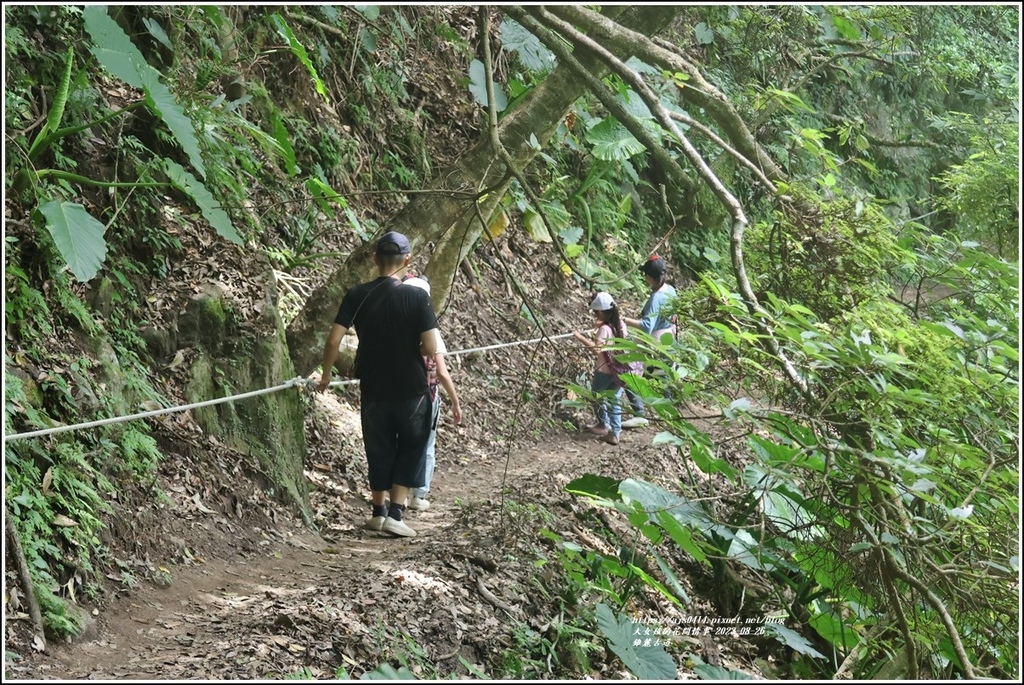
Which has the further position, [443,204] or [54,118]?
[443,204]

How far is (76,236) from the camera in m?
3.82

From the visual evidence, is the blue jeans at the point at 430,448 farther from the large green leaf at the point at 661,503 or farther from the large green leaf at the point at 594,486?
the large green leaf at the point at 661,503

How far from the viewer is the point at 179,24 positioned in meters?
5.84

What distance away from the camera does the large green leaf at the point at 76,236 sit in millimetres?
3742

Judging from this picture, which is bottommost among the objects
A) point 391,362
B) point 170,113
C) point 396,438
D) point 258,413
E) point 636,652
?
point 636,652

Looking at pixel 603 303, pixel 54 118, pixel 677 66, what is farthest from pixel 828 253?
pixel 54 118

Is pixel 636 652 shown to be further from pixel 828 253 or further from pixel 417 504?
pixel 417 504

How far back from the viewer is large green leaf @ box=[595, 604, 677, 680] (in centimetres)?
366

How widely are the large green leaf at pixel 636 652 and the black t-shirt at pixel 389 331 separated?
6.12ft

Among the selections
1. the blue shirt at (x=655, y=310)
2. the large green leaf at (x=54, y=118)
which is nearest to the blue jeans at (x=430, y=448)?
the blue shirt at (x=655, y=310)

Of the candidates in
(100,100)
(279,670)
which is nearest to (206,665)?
(279,670)

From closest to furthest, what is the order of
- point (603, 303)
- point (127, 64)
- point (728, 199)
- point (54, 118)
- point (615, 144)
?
point (728, 199), point (127, 64), point (54, 118), point (603, 303), point (615, 144)

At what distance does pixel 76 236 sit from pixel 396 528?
2.53 meters

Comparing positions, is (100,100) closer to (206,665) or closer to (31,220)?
(31,220)
